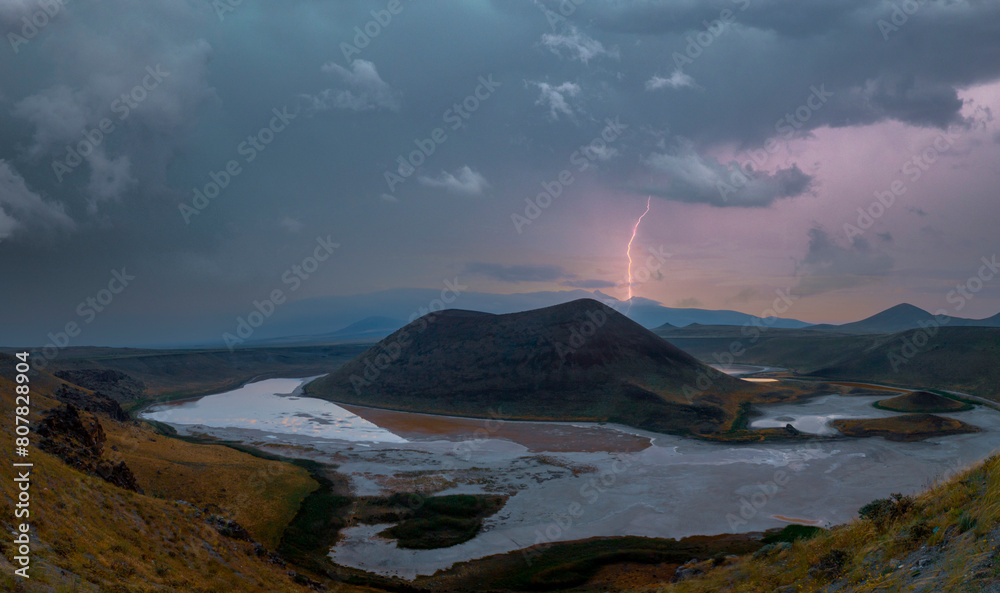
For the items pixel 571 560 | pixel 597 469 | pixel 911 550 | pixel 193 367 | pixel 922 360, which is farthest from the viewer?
pixel 193 367

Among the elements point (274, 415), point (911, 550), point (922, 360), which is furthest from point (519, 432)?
point (922, 360)

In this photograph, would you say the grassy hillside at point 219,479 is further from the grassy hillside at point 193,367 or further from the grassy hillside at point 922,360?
the grassy hillside at point 922,360

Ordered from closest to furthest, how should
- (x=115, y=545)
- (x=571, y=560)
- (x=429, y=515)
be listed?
(x=115, y=545) → (x=571, y=560) → (x=429, y=515)

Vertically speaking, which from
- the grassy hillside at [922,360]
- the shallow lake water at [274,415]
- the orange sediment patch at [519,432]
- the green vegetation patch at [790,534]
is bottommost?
the orange sediment patch at [519,432]

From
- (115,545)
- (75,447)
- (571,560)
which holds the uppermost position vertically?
(75,447)

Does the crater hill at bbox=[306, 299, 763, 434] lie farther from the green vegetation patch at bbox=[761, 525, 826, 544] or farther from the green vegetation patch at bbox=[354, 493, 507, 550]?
the green vegetation patch at bbox=[354, 493, 507, 550]

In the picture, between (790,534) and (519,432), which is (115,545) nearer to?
(790,534)

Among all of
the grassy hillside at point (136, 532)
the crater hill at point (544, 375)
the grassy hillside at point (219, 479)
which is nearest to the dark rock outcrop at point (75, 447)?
the grassy hillside at point (136, 532)
